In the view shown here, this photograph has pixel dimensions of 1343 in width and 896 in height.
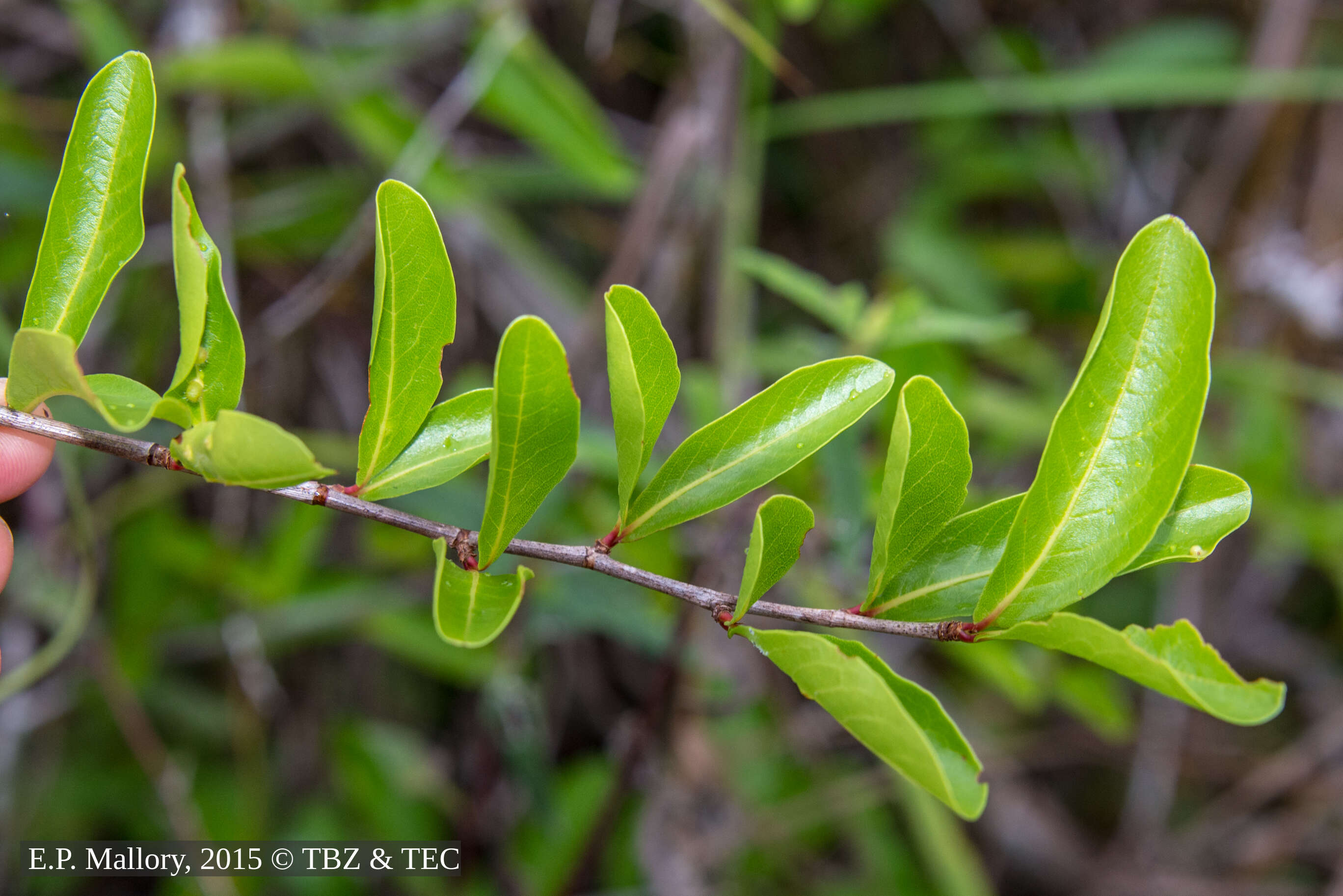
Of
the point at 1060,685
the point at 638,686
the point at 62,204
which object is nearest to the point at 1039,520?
the point at 62,204

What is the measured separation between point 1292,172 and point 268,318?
2.18 meters

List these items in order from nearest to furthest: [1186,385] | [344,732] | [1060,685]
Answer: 1. [1186,385]
2. [1060,685]
3. [344,732]

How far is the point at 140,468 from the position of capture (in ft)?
5.57

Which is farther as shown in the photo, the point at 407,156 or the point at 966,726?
the point at 966,726

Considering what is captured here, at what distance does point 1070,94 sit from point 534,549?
1563 mm

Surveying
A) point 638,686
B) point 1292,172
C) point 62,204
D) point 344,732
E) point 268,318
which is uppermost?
point 1292,172

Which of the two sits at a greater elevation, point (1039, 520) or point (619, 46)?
point (619, 46)

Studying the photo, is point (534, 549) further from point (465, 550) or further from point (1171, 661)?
point (1171, 661)

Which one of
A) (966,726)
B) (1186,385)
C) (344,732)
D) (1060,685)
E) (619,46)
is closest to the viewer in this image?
(1186,385)

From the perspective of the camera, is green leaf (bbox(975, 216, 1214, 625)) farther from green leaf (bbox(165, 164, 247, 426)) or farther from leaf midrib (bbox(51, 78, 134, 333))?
leaf midrib (bbox(51, 78, 134, 333))

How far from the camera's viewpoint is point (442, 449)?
0.58 metres

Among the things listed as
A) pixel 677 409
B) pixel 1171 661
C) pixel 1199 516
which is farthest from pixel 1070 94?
Result: pixel 1171 661

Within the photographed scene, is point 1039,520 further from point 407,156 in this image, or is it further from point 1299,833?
point 1299,833

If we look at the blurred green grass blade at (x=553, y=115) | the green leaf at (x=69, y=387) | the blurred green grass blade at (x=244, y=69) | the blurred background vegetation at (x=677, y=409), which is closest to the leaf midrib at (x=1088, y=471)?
the green leaf at (x=69, y=387)
